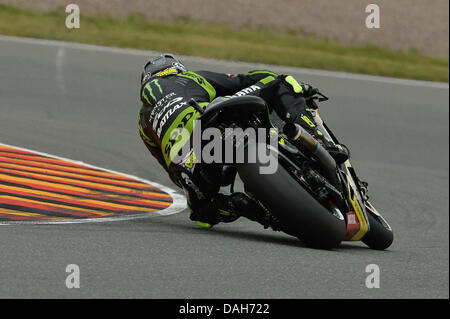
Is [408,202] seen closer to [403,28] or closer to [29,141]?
[29,141]

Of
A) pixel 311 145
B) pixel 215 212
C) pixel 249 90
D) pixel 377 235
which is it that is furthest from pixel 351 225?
→ pixel 249 90

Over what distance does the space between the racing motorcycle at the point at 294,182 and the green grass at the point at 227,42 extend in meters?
5.83

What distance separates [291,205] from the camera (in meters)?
4.88

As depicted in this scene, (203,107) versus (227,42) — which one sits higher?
(227,42)

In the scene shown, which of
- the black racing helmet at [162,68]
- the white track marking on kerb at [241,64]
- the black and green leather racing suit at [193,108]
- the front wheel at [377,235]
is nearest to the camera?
the black and green leather racing suit at [193,108]

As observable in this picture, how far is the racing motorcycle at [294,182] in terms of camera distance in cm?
485

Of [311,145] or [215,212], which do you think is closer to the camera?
A: [311,145]

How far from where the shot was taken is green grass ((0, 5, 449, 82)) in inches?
432

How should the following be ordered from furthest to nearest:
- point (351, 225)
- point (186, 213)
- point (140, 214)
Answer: point (186, 213)
point (140, 214)
point (351, 225)

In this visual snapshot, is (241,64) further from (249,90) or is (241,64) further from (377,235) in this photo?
(377,235)

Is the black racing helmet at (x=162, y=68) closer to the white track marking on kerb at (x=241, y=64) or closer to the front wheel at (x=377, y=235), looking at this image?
the front wheel at (x=377, y=235)

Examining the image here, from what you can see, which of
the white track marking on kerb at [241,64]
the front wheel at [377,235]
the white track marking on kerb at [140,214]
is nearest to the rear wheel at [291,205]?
the front wheel at [377,235]

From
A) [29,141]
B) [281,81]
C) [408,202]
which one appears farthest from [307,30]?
[281,81]

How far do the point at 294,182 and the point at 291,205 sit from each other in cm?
12
